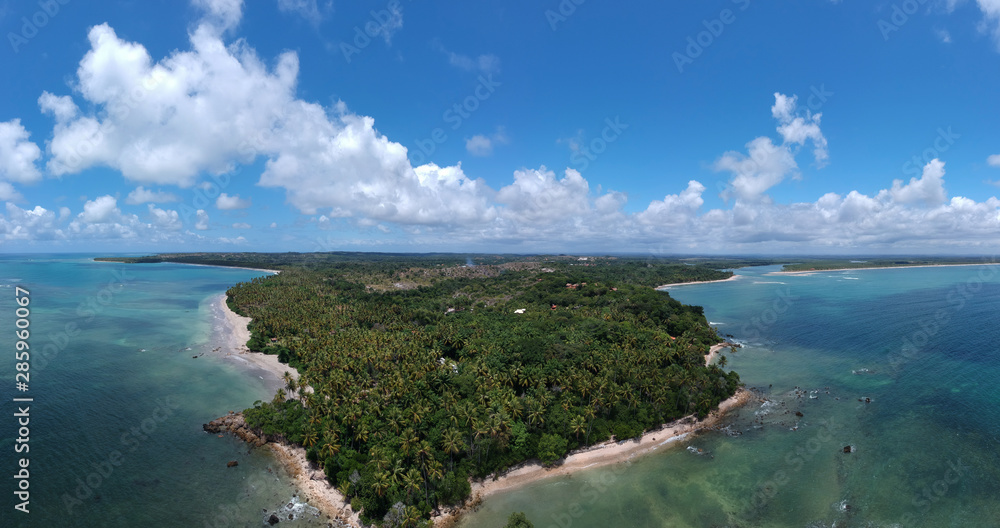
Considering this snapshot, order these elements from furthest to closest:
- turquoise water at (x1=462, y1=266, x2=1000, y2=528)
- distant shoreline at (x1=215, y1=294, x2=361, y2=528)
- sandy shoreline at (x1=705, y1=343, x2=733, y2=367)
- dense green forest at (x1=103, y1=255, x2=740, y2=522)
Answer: sandy shoreline at (x1=705, y1=343, x2=733, y2=367)
dense green forest at (x1=103, y1=255, x2=740, y2=522)
turquoise water at (x1=462, y1=266, x2=1000, y2=528)
distant shoreline at (x1=215, y1=294, x2=361, y2=528)

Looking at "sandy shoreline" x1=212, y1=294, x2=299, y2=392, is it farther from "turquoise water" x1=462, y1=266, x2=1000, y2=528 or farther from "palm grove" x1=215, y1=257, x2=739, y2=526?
"turquoise water" x1=462, y1=266, x2=1000, y2=528

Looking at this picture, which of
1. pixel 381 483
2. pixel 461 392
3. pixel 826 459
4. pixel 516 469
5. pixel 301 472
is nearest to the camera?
pixel 381 483

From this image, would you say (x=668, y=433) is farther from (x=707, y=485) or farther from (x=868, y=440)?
(x=868, y=440)

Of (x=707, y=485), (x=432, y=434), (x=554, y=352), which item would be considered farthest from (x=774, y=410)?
(x=432, y=434)

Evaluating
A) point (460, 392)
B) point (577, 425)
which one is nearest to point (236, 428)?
point (460, 392)

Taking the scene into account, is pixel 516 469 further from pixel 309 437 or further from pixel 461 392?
pixel 309 437

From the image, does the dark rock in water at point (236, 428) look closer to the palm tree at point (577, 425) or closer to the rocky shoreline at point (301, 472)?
the rocky shoreline at point (301, 472)

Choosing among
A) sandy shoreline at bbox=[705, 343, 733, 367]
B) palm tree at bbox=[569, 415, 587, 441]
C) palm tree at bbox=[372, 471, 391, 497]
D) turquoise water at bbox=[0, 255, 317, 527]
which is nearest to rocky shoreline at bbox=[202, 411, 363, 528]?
turquoise water at bbox=[0, 255, 317, 527]
